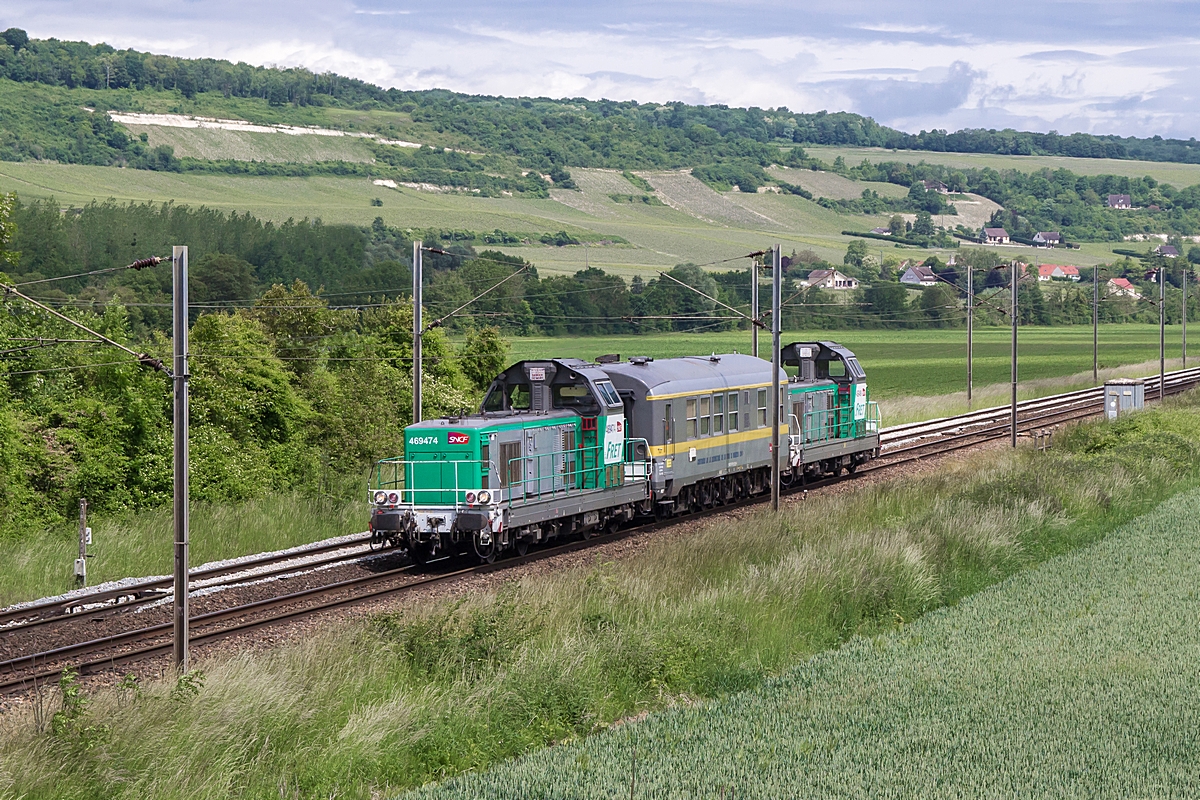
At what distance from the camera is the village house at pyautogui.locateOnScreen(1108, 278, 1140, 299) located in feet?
514

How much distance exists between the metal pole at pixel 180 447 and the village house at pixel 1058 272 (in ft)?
596

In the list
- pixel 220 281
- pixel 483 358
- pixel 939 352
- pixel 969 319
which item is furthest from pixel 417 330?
pixel 939 352

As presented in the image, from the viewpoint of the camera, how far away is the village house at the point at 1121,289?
514ft

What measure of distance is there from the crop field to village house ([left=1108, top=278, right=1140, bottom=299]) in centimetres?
1452

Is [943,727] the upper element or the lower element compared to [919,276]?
lower

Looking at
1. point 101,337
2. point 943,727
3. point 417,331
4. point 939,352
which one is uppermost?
point 417,331

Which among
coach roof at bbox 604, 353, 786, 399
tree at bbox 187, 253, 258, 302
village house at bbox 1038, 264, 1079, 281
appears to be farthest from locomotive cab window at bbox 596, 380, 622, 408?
village house at bbox 1038, 264, 1079, 281

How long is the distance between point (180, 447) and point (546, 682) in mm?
5784

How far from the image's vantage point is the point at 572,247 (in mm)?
186375

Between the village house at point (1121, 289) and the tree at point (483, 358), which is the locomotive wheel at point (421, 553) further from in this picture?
the village house at point (1121, 289)

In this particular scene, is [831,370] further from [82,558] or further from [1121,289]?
[1121,289]

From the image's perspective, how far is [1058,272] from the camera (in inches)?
7613

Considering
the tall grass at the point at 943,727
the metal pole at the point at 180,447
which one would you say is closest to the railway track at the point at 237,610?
the metal pole at the point at 180,447

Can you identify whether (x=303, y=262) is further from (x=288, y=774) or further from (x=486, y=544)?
(x=288, y=774)
